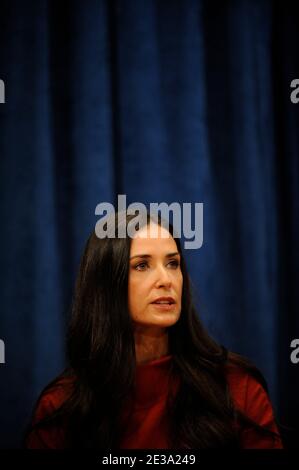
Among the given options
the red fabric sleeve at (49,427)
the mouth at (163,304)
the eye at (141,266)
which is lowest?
the red fabric sleeve at (49,427)

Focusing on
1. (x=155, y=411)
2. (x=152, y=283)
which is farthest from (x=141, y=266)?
(x=155, y=411)

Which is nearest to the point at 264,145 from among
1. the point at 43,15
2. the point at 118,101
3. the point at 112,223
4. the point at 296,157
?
the point at 296,157

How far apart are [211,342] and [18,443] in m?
0.66

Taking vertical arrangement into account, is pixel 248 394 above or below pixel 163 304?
below

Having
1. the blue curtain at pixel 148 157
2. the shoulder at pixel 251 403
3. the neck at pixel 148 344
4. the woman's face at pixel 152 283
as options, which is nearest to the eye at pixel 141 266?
the woman's face at pixel 152 283

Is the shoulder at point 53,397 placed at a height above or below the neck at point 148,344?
below

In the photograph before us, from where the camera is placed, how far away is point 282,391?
157 centimetres

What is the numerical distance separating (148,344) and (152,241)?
0.23 m

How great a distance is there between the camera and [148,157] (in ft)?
5.06

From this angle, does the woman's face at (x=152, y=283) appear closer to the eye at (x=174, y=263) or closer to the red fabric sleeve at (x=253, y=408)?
the eye at (x=174, y=263)

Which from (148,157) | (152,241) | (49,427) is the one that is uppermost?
(148,157)

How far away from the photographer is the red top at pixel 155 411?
1.10 metres

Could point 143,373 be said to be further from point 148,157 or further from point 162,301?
point 148,157
